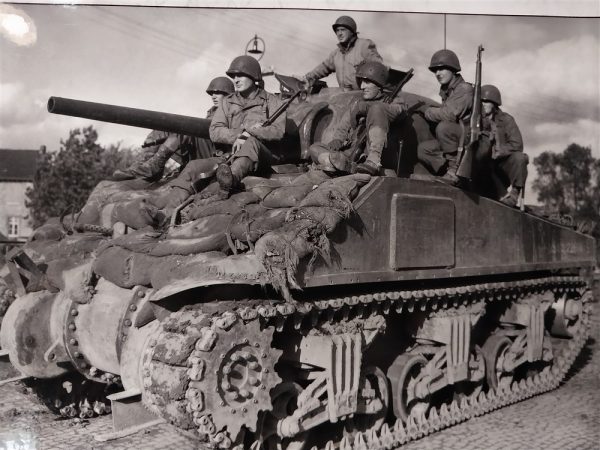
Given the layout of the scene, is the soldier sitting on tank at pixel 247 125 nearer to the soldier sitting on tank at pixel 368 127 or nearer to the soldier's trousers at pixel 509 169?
the soldier sitting on tank at pixel 368 127

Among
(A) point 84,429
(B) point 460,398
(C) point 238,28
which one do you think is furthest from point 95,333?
(B) point 460,398

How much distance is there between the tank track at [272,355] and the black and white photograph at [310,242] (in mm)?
23

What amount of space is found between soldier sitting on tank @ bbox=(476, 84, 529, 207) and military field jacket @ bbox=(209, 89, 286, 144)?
2595mm

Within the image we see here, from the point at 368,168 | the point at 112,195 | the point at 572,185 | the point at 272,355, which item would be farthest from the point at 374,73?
the point at 572,185

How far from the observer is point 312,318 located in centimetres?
607

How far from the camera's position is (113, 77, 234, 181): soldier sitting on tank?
9.02m

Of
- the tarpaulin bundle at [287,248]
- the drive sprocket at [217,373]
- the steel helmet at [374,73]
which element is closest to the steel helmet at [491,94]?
the steel helmet at [374,73]

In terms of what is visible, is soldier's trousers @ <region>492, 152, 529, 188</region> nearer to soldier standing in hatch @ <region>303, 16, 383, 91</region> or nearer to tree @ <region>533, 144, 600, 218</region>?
tree @ <region>533, 144, 600, 218</region>

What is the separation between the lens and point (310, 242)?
5668 millimetres

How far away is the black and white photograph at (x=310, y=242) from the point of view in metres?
5.62

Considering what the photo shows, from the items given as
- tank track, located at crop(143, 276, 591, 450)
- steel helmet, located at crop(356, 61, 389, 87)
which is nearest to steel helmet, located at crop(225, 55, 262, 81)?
steel helmet, located at crop(356, 61, 389, 87)

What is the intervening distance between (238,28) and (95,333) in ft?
12.3

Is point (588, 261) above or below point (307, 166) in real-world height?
below

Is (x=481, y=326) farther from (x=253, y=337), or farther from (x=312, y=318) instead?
(x=253, y=337)
